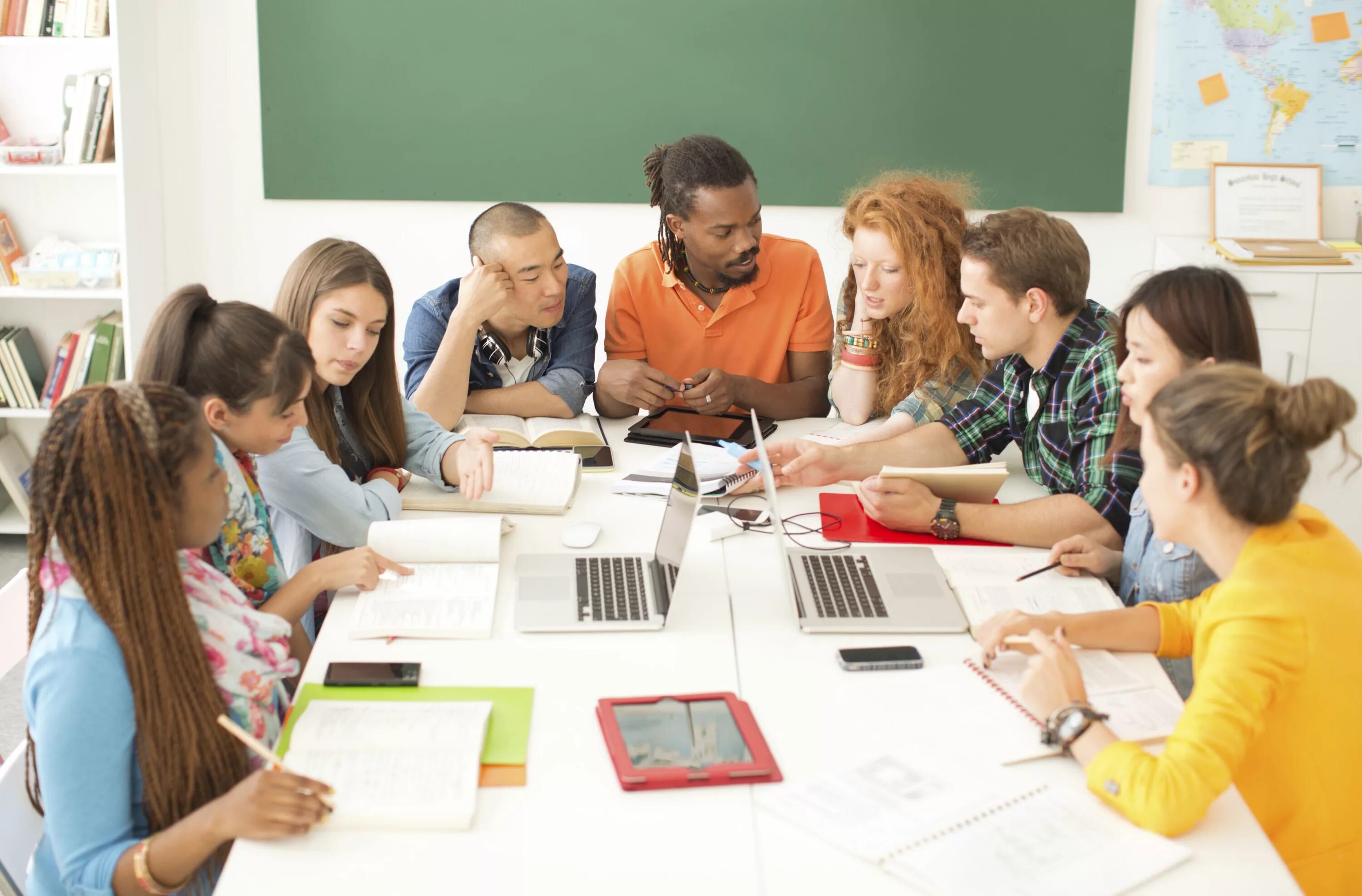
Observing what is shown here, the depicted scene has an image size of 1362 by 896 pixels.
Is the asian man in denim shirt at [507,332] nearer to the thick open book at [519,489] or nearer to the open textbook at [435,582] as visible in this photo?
the thick open book at [519,489]

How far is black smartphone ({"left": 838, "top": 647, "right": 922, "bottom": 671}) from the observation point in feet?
5.24

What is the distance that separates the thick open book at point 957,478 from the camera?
2125 mm

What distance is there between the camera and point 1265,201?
4074mm

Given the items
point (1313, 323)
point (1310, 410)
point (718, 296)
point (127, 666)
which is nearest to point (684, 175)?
point (718, 296)

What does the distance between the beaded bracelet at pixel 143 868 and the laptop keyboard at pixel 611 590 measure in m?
0.66

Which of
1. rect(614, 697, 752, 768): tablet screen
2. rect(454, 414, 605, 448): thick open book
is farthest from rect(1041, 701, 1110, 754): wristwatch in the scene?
rect(454, 414, 605, 448): thick open book

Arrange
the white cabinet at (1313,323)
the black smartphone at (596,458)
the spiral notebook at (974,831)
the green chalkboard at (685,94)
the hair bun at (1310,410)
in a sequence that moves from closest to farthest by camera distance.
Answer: the spiral notebook at (974,831) → the hair bun at (1310,410) → the black smartphone at (596,458) → the white cabinet at (1313,323) → the green chalkboard at (685,94)

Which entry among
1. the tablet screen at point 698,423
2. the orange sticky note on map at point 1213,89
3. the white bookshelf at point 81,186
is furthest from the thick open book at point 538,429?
the orange sticky note on map at point 1213,89

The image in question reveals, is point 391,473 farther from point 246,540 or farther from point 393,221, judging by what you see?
point 393,221

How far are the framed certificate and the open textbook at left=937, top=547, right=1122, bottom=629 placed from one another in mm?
2609

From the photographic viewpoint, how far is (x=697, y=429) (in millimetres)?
2812

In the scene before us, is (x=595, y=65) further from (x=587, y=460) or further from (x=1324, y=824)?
(x=1324, y=824)

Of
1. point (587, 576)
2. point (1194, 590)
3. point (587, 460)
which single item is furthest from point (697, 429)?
point (1194, 590)

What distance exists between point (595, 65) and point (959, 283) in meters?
1.83
